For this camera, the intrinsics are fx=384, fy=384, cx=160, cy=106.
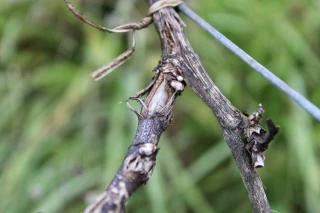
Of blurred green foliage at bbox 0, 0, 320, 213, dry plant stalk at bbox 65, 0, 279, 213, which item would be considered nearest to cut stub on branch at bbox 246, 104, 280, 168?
dry plant stalk at bbox 65, 0, 279, 213

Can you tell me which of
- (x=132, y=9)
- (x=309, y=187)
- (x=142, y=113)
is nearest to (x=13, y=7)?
(x=132, y=9)

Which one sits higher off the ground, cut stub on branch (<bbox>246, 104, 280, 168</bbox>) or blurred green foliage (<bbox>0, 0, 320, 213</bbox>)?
blurred green foliage (<bbox>0, 0, 320, 213</bbox>)

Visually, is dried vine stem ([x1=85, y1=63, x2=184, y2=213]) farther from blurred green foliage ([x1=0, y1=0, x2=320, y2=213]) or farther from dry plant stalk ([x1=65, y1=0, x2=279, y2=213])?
blurred green foliage ([x1=0, y1=0, x2=320, y2=213])

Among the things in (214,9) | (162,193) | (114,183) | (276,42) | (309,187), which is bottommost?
(114,183)

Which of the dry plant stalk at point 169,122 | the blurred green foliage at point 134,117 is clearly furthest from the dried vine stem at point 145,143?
the blurred green foliage at point 134,117

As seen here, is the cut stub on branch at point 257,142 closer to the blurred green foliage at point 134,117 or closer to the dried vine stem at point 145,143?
the dried vine stem at point 145,143

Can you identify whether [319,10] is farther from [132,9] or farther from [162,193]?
[162,193]
